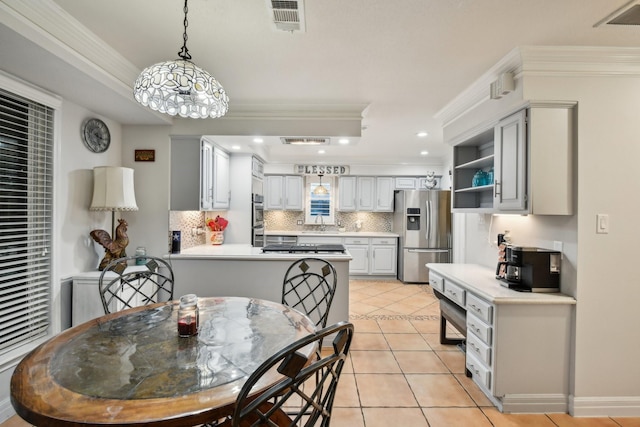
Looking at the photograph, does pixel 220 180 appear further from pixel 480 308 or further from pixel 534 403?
pixel 534 403

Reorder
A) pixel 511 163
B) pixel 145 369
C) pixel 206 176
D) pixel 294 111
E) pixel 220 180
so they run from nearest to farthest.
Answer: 1. pixel 145 369
2. pixel 511 163
3. pixel 294 111
4. pixel 206 176
5. pixel 220 180

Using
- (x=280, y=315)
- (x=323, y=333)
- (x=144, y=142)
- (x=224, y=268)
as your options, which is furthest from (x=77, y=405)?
(x=144, y=142)

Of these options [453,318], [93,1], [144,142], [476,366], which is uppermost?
[93,1]

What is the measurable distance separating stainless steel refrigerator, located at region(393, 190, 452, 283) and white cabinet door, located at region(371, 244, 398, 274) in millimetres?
296

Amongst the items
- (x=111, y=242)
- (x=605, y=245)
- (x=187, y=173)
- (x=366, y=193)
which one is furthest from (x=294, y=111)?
(x=366, y=193)

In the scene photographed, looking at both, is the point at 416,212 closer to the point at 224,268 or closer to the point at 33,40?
the point at 224,268

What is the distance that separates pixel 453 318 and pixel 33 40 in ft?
11.7

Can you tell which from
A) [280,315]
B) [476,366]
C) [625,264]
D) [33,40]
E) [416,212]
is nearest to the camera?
[33,40]

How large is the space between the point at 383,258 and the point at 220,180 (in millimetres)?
3588

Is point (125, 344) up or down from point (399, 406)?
up

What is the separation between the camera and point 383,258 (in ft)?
20.4

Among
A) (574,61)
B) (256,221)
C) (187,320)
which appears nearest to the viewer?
(187,320)

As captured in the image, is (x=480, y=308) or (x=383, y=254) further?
(x=383, y=254)

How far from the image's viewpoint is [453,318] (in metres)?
2.84
